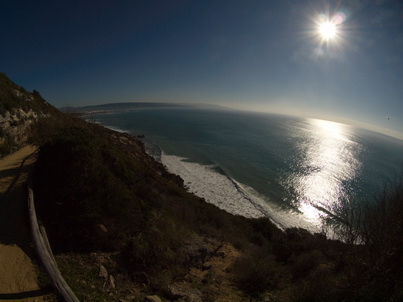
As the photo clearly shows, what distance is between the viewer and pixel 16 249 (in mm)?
5457

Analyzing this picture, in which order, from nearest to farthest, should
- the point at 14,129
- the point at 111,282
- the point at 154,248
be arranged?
the point at 111,282 < the point at 154,248 < the point at 14,129

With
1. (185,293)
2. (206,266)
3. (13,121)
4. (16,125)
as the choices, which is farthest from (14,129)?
(185,293)

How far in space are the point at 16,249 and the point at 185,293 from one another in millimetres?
5237

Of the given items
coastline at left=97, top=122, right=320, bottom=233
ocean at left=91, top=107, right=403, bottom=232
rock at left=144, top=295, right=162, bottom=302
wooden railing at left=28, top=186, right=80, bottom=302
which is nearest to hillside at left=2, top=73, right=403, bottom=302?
rock at left=144, top=295, right=162, bottom=302

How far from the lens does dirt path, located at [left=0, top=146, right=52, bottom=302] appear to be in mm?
4422

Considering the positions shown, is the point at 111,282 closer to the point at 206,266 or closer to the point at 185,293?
the point at 185,293

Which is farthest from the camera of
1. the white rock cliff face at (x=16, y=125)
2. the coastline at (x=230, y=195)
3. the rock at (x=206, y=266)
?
the coastline at (x=230, y=195)

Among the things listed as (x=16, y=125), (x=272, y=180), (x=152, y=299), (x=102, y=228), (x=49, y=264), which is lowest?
(x=272, y=180)

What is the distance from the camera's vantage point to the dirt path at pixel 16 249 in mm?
4422

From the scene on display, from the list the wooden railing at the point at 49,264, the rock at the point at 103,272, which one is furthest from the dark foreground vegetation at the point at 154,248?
the wooden railing at the point at 49,264

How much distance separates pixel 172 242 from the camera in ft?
29.6

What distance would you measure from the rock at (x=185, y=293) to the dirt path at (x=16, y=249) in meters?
3.58

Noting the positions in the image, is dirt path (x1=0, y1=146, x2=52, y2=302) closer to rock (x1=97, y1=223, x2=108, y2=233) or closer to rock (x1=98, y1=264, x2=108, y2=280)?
rock (x1=98, y1=264, x2=108, y2=280)

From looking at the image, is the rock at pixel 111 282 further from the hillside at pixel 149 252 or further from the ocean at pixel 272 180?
the ocean at pixel 272 180
